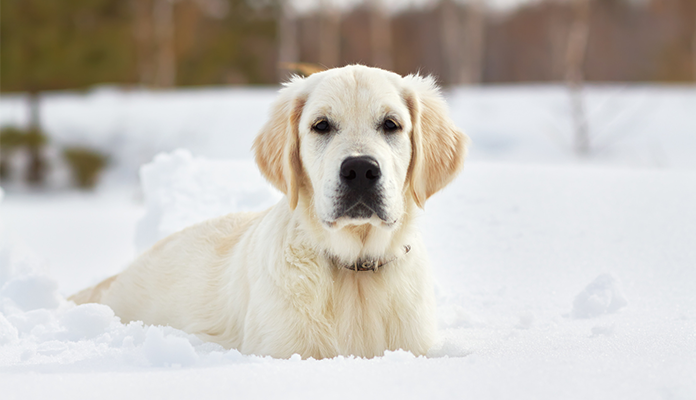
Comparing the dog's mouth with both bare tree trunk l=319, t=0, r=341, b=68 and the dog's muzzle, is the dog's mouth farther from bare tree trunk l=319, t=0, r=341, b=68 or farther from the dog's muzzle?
bare tree trunk l=319, t=0, r=341, b=68

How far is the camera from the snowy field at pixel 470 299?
201 centimetres

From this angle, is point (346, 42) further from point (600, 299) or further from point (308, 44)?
point (600, 299)

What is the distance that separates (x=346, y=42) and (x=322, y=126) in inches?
1117

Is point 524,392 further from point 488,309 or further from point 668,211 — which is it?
point 668,211

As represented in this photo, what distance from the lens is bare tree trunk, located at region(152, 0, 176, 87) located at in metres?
25.6

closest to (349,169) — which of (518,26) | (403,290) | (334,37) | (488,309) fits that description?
(403,290)

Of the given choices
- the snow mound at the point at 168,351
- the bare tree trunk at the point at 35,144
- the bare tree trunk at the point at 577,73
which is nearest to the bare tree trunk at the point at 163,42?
the bare tree trunk at the point at 35,144

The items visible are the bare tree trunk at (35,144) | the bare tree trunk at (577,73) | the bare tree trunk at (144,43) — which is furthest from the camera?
the bare tree trunk at (144,43)

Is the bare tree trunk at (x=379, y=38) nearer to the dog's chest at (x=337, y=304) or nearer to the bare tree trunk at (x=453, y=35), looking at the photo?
the bare tree trunk at (x=453, y=35)

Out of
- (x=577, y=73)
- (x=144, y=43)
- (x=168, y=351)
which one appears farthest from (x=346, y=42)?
(x=168, y=351)

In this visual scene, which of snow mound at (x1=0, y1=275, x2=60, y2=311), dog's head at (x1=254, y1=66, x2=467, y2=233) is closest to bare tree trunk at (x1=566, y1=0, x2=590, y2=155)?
dog's head at (x1=254, y1=66, x2=467, y2=233)

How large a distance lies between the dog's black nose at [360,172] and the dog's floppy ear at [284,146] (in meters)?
0.45

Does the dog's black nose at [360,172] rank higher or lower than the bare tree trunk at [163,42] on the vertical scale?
lower

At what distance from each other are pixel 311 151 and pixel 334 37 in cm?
2485
